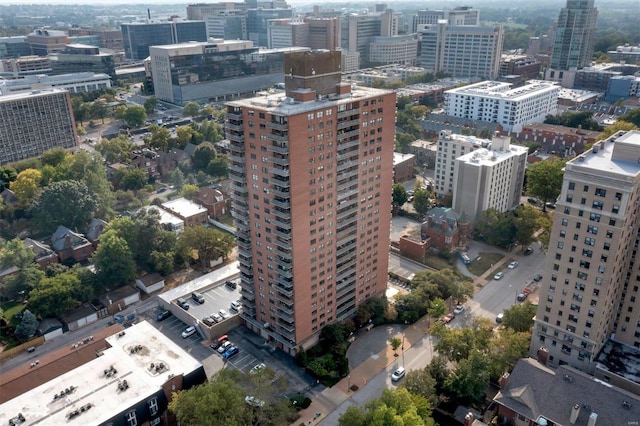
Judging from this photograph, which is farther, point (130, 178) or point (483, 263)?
point (130, 178)

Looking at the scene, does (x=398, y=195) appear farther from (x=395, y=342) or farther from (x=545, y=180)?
(x=395, y=342)

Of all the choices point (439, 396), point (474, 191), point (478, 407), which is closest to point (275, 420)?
point (439, 396)

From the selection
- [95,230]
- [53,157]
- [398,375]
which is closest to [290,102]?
[398,375]

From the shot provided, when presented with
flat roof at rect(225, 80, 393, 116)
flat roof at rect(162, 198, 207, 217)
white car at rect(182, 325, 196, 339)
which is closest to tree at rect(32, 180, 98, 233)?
flat roof at rect(162, 198, 207, 217)

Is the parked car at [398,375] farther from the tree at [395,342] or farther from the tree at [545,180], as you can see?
the tree at [545,180]

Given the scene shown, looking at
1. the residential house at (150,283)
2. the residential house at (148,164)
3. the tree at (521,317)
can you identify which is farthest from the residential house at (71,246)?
the tree at (521,317)

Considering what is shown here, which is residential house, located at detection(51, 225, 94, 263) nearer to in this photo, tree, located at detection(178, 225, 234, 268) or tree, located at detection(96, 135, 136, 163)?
tree, located at detection(178, 225, 234, 268)
